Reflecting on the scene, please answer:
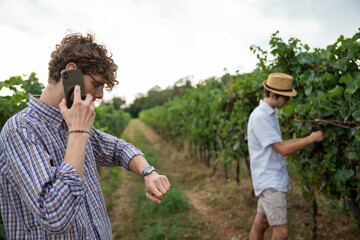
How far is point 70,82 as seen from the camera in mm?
1124

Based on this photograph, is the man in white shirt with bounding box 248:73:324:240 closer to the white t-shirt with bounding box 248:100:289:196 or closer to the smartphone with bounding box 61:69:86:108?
the white t-shirt with bounding box 248:100:289:196

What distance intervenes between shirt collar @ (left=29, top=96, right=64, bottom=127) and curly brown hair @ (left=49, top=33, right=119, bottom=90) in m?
0.14

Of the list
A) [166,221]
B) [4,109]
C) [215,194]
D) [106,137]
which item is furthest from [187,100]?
[106,137]

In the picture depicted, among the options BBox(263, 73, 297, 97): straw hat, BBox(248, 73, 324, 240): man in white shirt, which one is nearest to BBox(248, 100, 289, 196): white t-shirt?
BBox(248, 73, 324, 240): man in white shirt

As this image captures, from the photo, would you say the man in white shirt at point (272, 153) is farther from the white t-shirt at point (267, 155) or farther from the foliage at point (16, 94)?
the foliage at point (16, 94)

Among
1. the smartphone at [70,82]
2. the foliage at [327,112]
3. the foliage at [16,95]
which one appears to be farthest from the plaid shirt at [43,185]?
the foliage at [327,112]

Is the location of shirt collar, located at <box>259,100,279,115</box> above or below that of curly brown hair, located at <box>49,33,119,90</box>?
below

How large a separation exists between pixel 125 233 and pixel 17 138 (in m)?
3.66

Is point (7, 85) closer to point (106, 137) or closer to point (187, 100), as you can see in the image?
point (106, 137)

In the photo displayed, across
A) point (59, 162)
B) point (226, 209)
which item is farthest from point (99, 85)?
point (226, 209)

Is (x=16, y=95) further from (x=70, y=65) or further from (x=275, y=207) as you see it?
(x=275, y=207)

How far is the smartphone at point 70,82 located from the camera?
111cm

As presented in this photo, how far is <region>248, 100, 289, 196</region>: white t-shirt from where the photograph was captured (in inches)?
100

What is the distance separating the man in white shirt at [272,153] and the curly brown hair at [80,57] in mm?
1840
